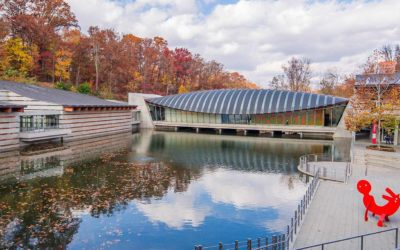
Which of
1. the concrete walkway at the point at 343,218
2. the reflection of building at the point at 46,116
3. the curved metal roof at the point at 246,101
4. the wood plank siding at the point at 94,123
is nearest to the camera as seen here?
the concrete walkway at the point at 343,218

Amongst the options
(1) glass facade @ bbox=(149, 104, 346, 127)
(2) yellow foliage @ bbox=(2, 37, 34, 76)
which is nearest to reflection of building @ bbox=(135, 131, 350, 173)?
(1) glass facade @ bbox=(149, 104, 346, 127)

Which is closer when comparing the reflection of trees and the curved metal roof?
the reflection of trees

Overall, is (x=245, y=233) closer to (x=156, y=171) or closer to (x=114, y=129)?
(x=156, y=171)

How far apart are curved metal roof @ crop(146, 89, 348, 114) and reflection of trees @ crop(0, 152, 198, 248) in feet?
102

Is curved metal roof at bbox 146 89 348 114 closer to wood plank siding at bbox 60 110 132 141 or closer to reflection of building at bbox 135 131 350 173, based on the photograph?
wood plank siding at bbox 60 110 132 141

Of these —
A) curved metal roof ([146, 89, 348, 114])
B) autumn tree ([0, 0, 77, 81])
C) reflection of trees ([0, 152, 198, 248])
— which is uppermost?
autumn tree ([0, 0, 77, 81])

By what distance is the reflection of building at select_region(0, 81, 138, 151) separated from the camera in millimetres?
29781

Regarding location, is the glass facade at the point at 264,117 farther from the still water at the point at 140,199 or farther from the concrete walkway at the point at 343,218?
the concrete walkway at the point at 343,218

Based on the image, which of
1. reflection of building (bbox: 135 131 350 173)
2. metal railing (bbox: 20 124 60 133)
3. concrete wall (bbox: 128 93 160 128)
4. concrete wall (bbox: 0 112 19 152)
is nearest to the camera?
reflection of building (bbox: 135 131 350 173)

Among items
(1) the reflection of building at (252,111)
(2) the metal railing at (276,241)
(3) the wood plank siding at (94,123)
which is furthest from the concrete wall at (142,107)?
(2) the metal railing at (276,241)

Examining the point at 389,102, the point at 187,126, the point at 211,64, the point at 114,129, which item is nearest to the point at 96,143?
the point at 114,129

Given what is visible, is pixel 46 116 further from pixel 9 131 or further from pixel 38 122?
pixel 9 131

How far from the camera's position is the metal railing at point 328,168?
64.2 feet

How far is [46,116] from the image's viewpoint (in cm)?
3491
